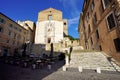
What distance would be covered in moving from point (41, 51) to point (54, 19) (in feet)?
51.3

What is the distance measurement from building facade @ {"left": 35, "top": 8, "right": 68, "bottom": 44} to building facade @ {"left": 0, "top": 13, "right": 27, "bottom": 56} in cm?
617

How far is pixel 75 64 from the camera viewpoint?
12797 millimetres

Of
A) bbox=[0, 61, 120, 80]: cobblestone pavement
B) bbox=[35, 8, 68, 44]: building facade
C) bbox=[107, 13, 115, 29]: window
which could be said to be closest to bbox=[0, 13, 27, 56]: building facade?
bbox=[35, 8, 68, 44]: building facade

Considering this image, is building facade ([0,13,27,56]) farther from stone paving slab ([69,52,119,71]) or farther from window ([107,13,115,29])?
window ([107,13,115,29])

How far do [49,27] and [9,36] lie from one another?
1382 cm

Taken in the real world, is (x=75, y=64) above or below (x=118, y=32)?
below

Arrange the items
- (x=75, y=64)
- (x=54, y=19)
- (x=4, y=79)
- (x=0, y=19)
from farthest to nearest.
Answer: (x=54, y=19) < (x=0, y=19) < (x=75, y=64) < (x=4, y=79)

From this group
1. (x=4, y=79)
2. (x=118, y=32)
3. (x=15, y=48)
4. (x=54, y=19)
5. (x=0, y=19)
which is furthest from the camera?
(x=54, y=19)

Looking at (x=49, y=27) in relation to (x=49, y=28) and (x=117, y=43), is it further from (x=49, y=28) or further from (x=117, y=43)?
(x=117, y=43)

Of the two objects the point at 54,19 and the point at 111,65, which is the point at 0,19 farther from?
the point at 111,65

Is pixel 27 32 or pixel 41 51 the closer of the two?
pixel 41 51

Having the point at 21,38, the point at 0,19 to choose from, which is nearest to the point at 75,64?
the point at 0,19

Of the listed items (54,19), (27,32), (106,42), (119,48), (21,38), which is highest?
(54,19)

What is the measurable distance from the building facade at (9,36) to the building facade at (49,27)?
6165 mm
